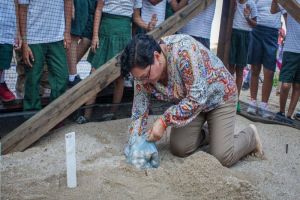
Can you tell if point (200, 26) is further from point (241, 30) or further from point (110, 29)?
point (110, 29)

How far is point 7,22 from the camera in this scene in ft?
10.8

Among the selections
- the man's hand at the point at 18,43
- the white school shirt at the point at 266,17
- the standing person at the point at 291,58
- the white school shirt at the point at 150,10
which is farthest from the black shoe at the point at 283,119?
the man's hand at the point at 18,43

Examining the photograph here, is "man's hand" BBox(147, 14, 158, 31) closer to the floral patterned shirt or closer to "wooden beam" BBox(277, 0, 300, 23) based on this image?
the floral patterned shirt

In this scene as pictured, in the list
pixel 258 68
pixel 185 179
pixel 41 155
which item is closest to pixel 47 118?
pixel 41 155

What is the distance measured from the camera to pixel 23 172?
2.78 metres

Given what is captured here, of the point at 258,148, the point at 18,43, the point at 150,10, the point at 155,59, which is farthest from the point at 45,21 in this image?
the point at 258,148

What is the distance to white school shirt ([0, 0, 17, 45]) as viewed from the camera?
3.25m

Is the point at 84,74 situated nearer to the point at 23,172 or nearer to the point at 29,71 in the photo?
the point at 29,71

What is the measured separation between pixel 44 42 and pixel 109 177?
1.45 m

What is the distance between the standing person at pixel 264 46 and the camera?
4652 millimetres

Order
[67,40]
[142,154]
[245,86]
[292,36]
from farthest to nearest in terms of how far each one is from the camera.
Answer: [245,86]
[292,36]
[67,40]
[142,154]

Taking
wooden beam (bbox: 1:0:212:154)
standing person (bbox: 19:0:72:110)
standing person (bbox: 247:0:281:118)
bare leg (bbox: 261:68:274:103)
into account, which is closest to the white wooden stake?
wooden beam (bbox: 1:0:212:154)

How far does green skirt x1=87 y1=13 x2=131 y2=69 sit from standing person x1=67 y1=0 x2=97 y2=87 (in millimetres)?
174

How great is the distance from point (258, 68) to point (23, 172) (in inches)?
121
